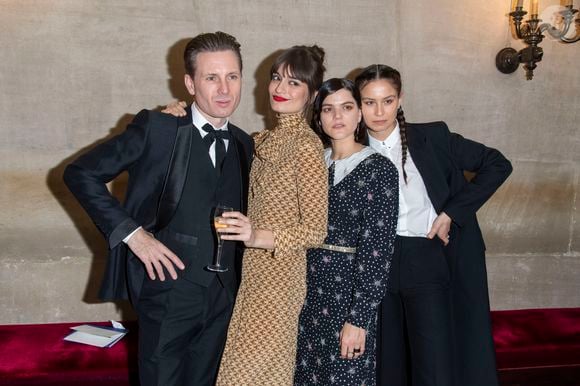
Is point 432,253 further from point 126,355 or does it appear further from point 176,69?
point 176,69

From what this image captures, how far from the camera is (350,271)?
6.77ft

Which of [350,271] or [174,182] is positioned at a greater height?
[174,182]

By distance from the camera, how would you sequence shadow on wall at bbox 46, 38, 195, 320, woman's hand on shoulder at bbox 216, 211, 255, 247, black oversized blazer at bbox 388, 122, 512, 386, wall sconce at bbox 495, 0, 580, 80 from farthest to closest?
wall sconce at bbox 495, 0, 580, 80 → shadow on wall at bbox 46, 38, 195, 320 → black oversized blazer at bbox 388, 122, 512, 386 → woman's hand on shoulder at bbox 216, 211, 255, 247

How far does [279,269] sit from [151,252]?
457mm

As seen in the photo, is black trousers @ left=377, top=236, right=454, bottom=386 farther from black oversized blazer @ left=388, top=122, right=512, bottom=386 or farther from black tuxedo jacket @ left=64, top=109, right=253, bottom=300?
black tuxedo jacket @ left=64, top=109, right=253, bottom=300

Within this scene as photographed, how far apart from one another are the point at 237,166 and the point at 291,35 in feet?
5.49

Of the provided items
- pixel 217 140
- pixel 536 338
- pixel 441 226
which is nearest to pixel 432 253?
pixel 441 226

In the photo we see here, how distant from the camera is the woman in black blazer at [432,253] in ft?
8.06

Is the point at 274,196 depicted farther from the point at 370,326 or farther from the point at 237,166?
the point at 370,326

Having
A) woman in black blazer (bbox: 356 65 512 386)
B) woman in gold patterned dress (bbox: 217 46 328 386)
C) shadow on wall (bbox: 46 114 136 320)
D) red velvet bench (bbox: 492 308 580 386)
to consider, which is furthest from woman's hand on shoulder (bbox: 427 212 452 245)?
shadow on wall (bbox: 46 114 136 320)

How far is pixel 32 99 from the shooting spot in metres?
3.29

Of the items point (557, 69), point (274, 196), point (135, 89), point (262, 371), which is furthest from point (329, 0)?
point (262, 371)

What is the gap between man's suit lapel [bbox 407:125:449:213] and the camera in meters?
2.54

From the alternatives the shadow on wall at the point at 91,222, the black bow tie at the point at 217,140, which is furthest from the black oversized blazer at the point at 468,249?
the shadow on wall at the point at 91,222
